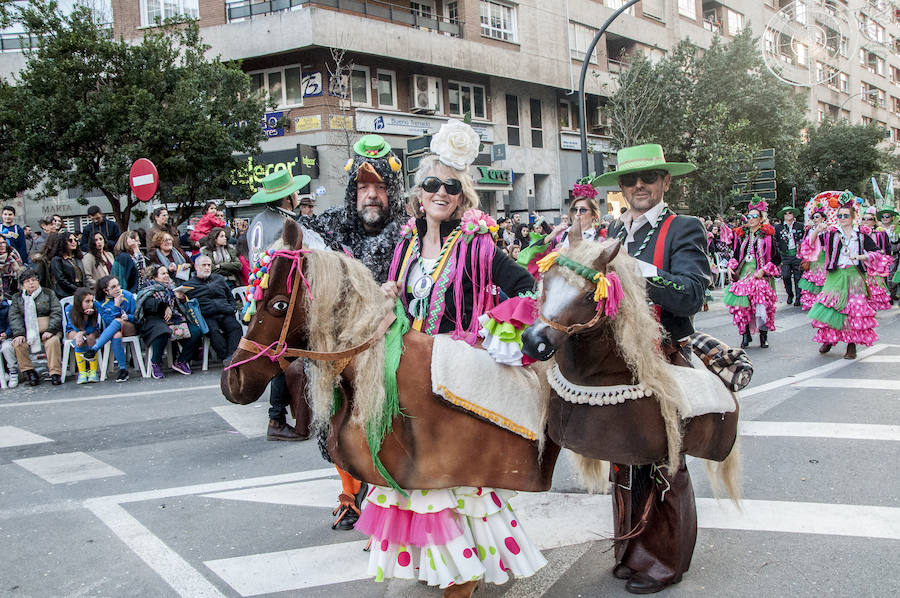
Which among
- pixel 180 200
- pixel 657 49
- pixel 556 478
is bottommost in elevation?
pixel 556 478

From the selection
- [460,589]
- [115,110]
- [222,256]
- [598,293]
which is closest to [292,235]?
[598,293]

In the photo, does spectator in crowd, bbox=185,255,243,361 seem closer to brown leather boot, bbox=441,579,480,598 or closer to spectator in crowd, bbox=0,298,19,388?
spectator in crowd, bbox=0,298,19,388

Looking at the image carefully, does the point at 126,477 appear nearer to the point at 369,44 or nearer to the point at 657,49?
the point at 369,44

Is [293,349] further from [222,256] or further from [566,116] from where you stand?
[566,116]

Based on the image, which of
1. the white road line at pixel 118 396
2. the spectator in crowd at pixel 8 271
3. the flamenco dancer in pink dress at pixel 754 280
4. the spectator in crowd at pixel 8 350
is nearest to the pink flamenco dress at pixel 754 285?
the flamenco dancer in pink dress at pixel 754 280

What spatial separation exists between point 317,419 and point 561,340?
1.04 metres

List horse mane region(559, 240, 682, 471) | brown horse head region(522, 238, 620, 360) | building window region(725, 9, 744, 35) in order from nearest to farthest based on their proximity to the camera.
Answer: brown horse head region(522, 238, 620, 360)
horse mane region(559, 240, 682, 471)
building window region(725, 9, 744, 35)

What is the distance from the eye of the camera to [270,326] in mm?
2734

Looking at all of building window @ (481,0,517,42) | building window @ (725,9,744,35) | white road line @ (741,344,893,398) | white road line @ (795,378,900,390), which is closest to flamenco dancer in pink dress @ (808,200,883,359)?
white road line @ (741,344,893,398)

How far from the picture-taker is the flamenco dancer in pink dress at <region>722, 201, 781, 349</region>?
10102mm

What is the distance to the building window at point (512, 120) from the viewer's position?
29.8m

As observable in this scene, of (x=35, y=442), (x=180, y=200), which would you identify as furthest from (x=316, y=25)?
(x=35, y=442)

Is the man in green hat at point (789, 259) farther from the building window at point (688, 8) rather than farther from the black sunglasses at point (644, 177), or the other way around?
the building window at point (688, 8)

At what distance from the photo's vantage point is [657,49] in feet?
118
